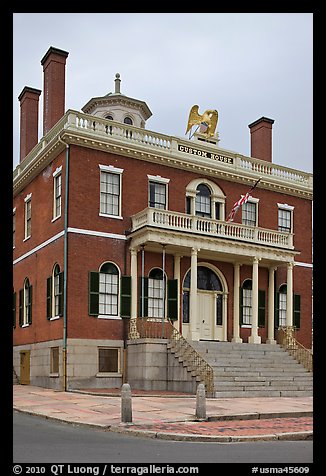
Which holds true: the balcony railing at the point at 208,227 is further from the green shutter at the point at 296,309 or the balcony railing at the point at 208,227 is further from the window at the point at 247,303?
the green shutter at the point at 296,309

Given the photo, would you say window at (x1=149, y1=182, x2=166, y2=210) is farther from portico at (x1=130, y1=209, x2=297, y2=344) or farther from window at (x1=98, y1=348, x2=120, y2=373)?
window at (x1=98, y1=348, x2=120, y2=373)

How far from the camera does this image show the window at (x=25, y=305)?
29.0 meters

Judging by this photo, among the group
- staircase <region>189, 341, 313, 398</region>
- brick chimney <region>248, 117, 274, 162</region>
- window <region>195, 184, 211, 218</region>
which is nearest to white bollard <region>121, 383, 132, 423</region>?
staircase <region>189, 341, 313, 398</region>

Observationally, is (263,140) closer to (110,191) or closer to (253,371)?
(110,191)

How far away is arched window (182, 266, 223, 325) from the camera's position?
27.3 meters

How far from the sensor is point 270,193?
3103cm

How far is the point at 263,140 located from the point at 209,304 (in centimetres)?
1071

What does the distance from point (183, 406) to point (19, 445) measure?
24.4ft

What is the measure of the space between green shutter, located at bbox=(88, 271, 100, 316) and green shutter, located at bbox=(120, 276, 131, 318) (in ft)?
3.41

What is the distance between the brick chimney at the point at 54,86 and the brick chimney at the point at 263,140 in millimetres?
11183

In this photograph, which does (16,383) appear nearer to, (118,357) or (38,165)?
(118,357)

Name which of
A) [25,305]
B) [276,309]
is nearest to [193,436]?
[276,309]

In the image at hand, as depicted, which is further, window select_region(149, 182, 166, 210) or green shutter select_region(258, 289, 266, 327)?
green shutter select_region(258, 289, 266, 327)
